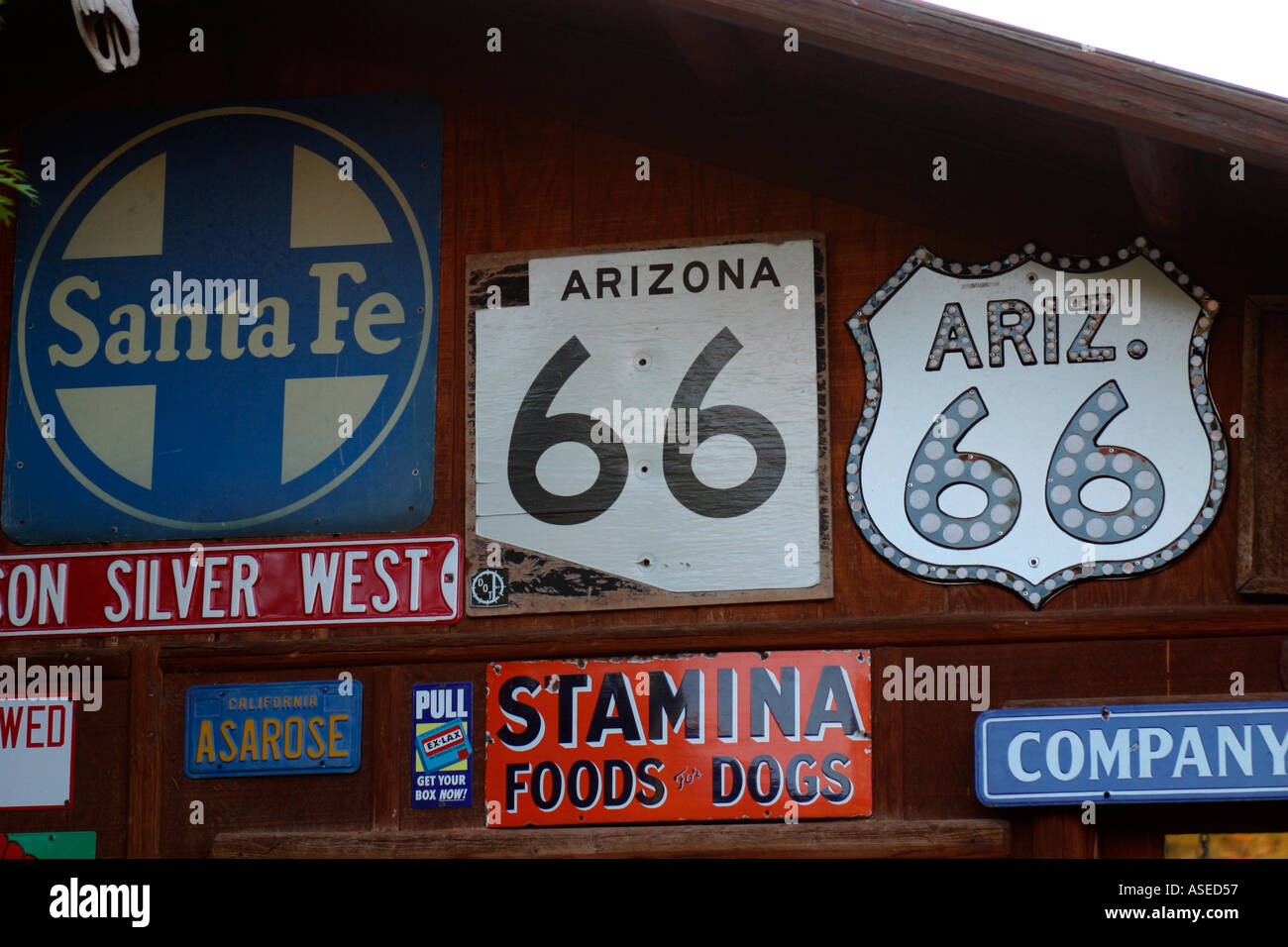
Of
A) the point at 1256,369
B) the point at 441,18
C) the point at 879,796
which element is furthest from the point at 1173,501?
the point at 441,18

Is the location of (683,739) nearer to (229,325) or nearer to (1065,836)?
(1065,836)

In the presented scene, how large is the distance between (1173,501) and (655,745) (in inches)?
82.5

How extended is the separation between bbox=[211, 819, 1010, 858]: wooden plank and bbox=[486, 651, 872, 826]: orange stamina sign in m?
0.05

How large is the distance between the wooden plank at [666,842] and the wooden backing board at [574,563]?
847mm

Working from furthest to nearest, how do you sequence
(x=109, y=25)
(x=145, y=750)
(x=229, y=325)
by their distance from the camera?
(x=229, y=325) → (x=145, y=750) → (x=109, y=25)

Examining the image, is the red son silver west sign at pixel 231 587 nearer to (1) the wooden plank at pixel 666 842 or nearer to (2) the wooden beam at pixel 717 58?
(1) the wooden plank at pixel 666 842

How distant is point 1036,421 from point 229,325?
3292 millimetres

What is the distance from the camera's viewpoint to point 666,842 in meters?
6.59

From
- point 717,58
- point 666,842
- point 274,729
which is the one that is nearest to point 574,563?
point 666,842

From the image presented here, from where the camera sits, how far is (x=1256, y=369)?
21.3 ft

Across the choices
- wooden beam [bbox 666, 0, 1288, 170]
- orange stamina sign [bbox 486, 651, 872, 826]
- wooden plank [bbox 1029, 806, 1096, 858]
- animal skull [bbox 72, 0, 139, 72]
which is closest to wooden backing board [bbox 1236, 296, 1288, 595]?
wooden beam [bbox 666, 0, 1288, 170]

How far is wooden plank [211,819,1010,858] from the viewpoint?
6418 mm
